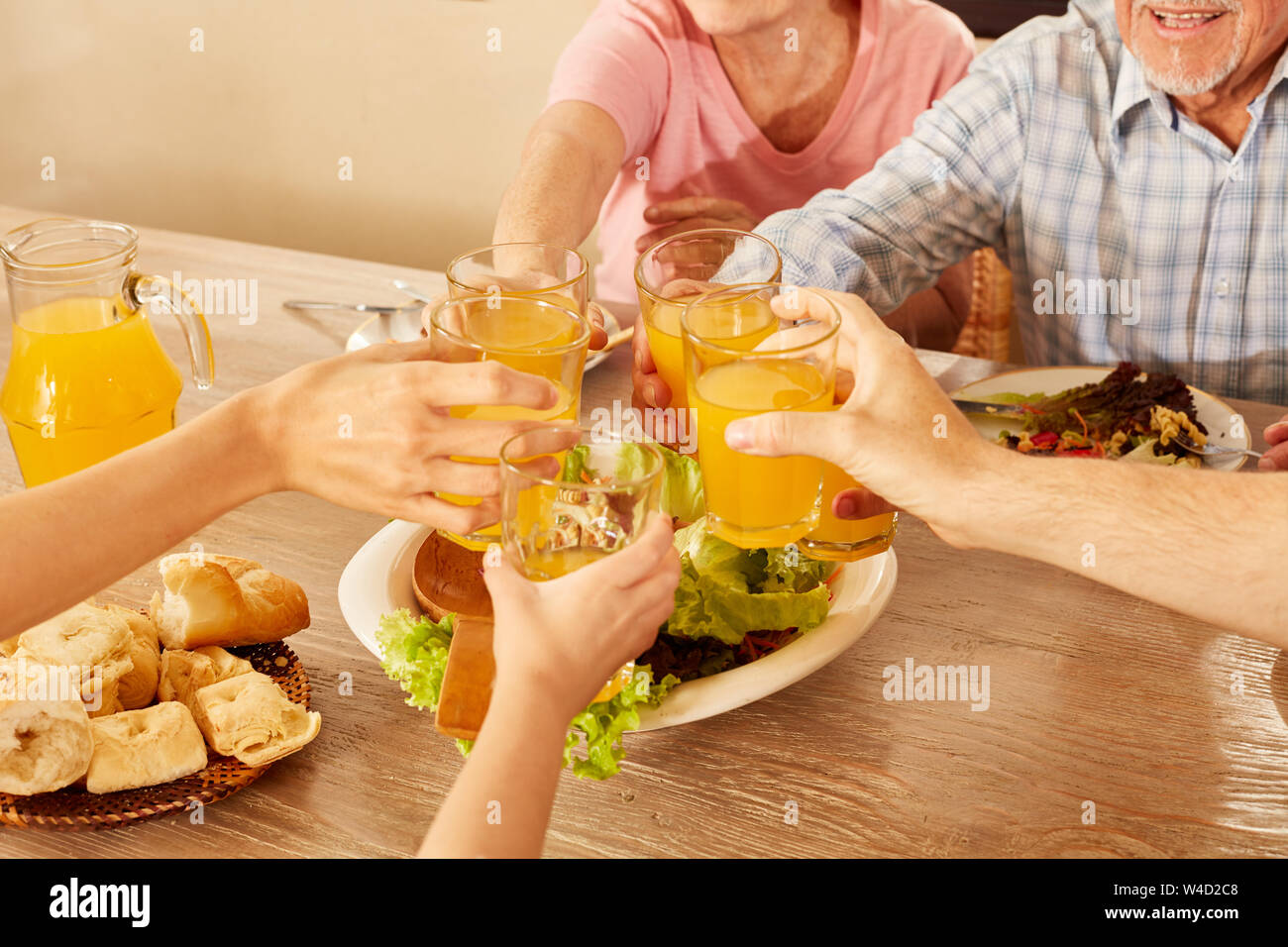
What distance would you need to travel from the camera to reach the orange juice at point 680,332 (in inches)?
47.1

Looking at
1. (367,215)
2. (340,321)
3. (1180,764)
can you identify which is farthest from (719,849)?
(367,215)

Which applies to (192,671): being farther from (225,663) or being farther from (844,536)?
(844,536)

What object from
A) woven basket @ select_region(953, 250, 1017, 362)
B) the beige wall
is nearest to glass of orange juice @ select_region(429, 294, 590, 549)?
woven basket @ select_region(953, 250, 1017, 362)

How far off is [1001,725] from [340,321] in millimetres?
1337

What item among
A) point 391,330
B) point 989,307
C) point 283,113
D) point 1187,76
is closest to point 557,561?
point 391,330

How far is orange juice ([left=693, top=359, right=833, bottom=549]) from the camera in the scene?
3.63 ft

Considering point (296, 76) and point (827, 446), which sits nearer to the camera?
point (827, 446)

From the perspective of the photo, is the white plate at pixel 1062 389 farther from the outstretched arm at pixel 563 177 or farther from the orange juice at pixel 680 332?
the outstretched arm at pixel 563 177

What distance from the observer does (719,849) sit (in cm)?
104

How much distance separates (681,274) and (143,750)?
78 cm

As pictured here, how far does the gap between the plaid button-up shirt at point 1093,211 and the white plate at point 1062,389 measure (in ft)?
1.29

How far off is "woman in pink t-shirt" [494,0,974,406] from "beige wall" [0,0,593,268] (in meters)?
1.06
